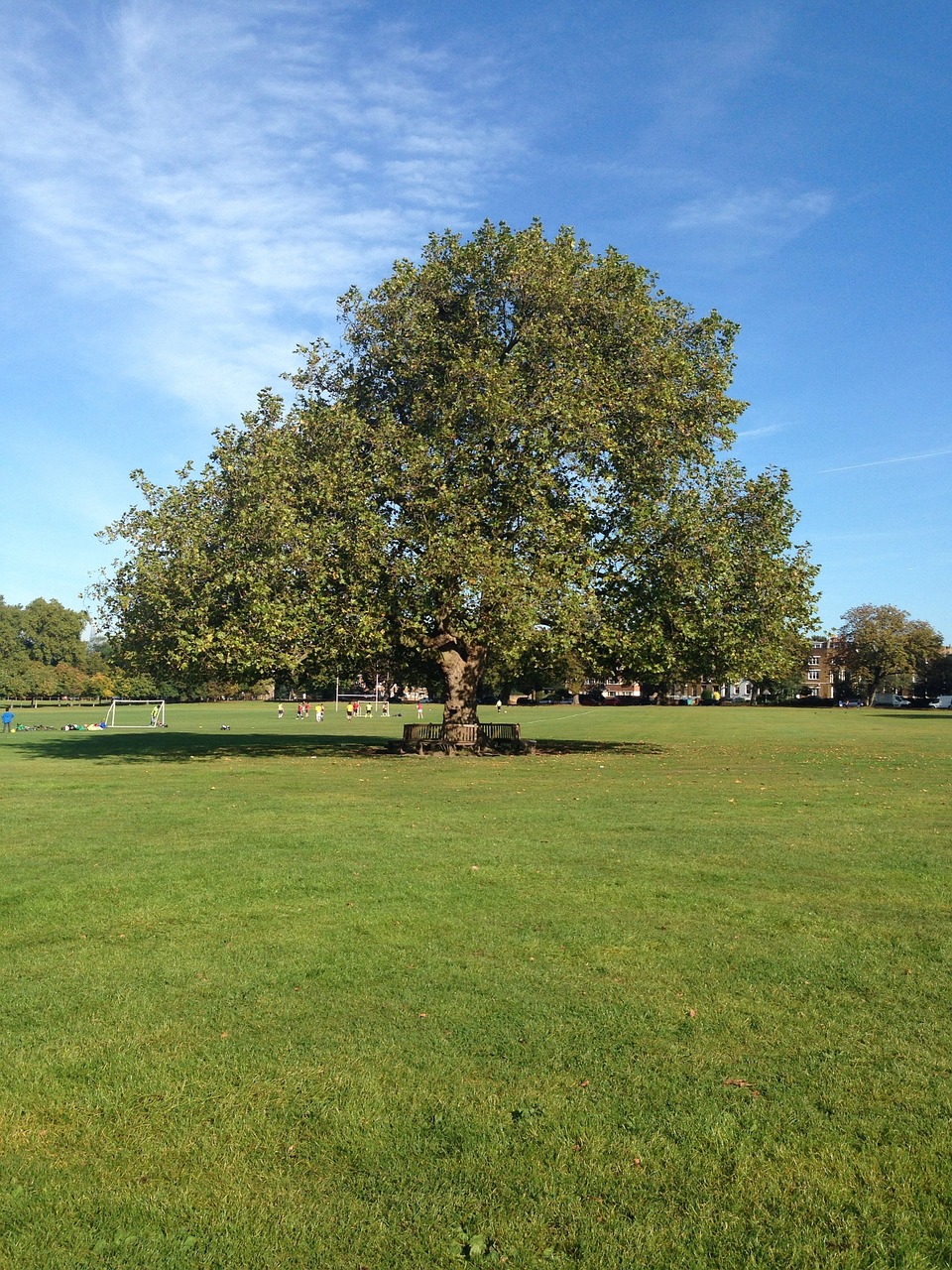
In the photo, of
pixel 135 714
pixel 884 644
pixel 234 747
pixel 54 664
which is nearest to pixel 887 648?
pixel 884 644

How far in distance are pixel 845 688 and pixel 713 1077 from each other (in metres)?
158

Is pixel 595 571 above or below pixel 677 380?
below

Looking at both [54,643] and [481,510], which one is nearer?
[481,510]

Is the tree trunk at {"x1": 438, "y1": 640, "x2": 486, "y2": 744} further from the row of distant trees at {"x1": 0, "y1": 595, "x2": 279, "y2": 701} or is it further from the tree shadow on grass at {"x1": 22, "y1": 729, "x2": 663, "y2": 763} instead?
the row of distant trees at {"x1": 0, "y1": 595, "x2": 279, "y2": 701}

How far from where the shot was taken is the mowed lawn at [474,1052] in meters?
4.36

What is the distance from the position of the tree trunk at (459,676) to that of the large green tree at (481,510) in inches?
3.4

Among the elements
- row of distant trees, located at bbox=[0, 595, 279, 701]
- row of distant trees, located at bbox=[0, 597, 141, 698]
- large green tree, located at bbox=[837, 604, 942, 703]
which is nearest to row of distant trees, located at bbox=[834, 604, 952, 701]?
large green tree, located at bbox=[837, 604, 942, 703]

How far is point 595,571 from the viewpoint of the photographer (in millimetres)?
31391

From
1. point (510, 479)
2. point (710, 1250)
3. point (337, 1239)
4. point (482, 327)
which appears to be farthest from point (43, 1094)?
point (482, 327)

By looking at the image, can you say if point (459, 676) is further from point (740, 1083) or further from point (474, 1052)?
point (740, 1083)

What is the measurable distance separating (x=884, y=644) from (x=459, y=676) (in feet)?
320

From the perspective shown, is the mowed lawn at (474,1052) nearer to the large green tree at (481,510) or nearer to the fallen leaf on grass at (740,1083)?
the fallen leaf on grass at (740,1083)

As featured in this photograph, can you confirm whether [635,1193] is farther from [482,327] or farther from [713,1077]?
[482,327]

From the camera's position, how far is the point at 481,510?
97.0 ft
